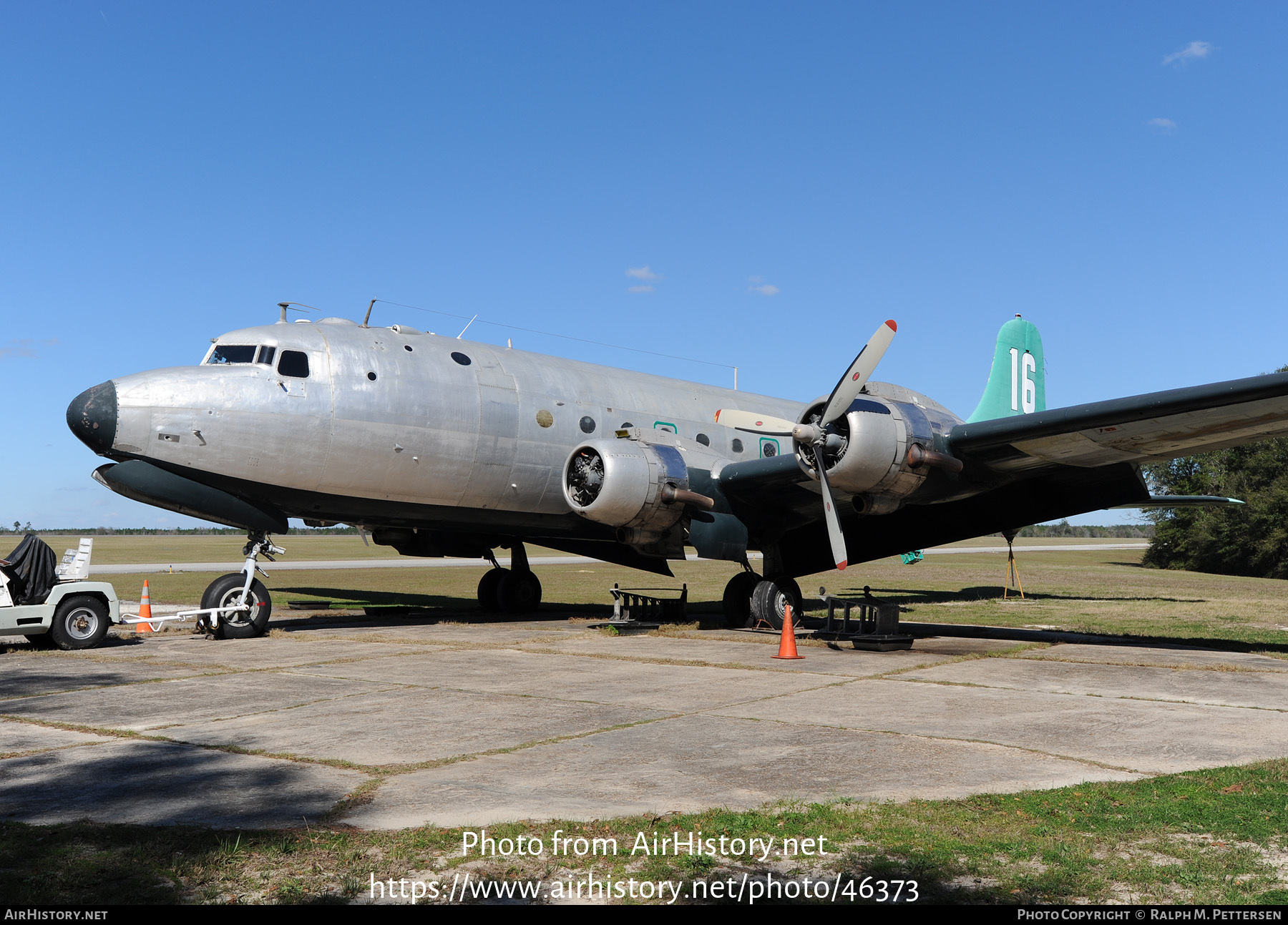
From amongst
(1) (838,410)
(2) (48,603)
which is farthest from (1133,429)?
(2) (48,603)

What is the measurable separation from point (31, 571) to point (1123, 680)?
45.8ft

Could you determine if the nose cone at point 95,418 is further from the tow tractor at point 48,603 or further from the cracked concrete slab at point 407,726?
the cracked concrete slab at point 407,726

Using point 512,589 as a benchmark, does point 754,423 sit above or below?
above

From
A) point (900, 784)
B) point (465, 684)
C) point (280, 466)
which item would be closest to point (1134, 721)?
point (900, 784)

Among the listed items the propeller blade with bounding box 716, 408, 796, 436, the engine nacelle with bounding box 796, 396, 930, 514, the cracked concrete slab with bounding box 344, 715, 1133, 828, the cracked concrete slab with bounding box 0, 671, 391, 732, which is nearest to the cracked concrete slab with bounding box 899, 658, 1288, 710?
the engine nacelle with bounding box 796, 396, 930, 514

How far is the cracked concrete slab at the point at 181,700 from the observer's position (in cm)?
816

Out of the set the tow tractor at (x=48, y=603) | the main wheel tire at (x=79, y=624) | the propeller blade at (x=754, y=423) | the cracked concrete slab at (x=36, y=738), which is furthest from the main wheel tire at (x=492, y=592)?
the cracked concrete slab at (x=36, y=738)

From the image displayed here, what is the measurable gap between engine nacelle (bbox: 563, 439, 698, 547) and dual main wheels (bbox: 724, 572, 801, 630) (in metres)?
2.37

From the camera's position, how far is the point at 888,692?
31.9ft

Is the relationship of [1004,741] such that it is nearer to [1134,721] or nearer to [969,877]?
[1134,721]

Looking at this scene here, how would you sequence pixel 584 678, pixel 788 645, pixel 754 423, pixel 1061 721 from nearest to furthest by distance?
pixel 1061 721, pixel 584 678, pixel 788 645, pixel 754 423

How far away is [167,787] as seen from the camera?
5.81 meters

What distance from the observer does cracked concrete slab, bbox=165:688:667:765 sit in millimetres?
6953

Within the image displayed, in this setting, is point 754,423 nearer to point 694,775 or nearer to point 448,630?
point 448,630
